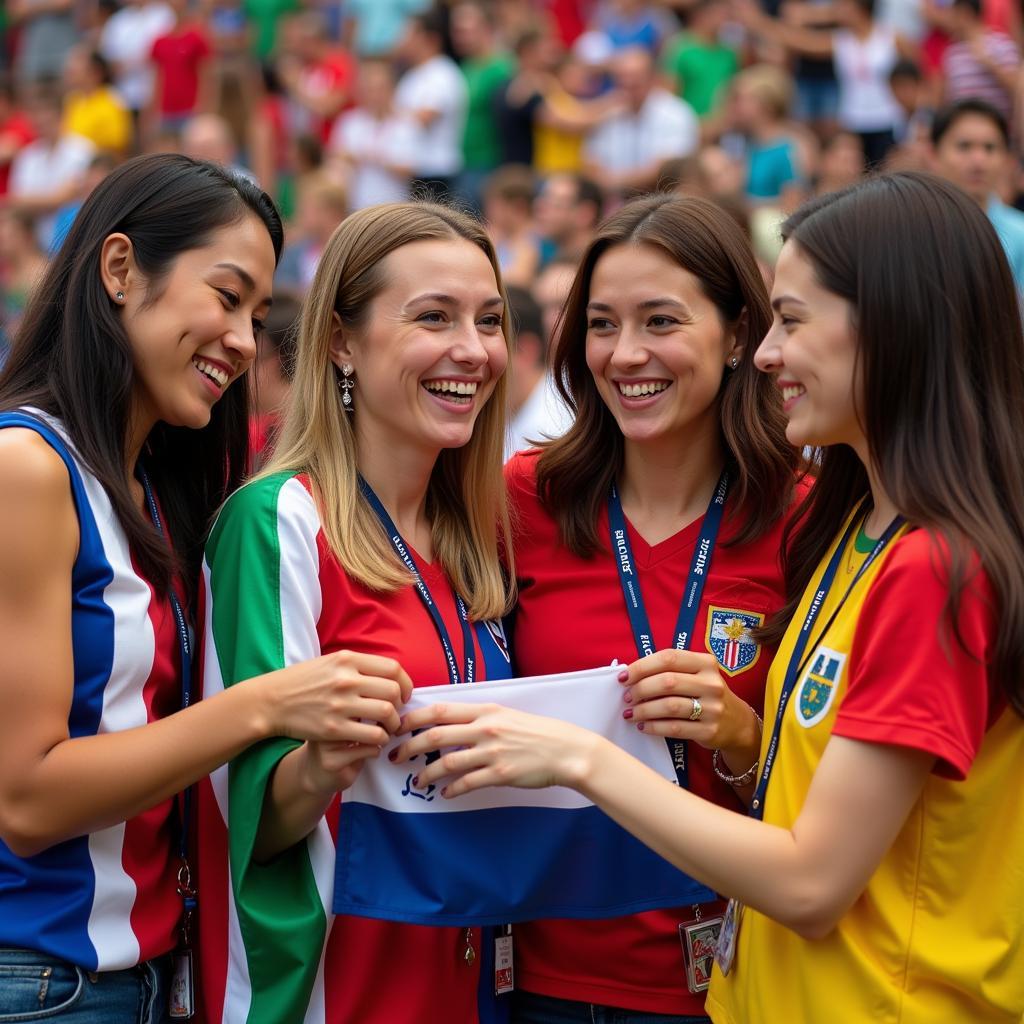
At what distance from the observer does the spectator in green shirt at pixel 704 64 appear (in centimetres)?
1276

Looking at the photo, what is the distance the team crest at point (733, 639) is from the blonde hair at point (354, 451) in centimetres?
49

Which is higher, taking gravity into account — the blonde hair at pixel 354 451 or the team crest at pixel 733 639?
the blonde hair at pixel 354 451

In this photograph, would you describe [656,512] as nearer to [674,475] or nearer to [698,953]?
[674,475]

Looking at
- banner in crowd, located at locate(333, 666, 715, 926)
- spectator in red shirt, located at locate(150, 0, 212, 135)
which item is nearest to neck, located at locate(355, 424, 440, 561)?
banner in crowd, located at locate(333, 666, 715, 926)

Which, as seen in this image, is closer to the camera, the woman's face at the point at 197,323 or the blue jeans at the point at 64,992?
the blue jeans at the point at 64,992

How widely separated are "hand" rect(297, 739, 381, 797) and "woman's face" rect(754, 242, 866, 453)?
1.02 meters

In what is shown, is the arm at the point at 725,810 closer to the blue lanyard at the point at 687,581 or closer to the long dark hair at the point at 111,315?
the blue lanyard at the point at 687,581

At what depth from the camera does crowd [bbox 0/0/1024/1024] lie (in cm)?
247

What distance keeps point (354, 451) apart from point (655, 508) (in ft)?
2.40

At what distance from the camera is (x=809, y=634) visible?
2.77m

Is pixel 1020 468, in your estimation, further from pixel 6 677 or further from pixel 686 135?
pixel 686 135

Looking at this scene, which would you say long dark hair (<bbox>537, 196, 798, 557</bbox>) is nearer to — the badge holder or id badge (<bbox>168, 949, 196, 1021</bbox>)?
the badge holder

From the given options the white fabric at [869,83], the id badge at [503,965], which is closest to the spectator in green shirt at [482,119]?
the white fabric at [869,83]

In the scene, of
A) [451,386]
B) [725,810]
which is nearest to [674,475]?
[451,386]
